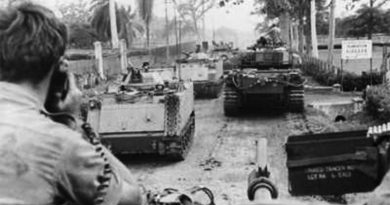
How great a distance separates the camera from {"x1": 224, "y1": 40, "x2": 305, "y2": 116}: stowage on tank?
18.4 m

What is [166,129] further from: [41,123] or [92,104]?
[41,123]

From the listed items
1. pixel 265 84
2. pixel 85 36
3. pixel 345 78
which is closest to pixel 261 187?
pixel 265 84

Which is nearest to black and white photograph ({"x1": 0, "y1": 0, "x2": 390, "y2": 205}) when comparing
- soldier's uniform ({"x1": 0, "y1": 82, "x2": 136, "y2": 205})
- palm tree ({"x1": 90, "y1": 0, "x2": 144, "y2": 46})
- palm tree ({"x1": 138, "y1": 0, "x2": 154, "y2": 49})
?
soldier's uniform ({"x1": 0, "y1": 82, "x2": 136, "y2": 205})

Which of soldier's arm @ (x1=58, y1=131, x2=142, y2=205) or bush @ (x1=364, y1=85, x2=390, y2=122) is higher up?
soldier's arm @ (x1=58, y1=131, x2=142, y2=205)

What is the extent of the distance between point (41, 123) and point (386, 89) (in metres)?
15.9

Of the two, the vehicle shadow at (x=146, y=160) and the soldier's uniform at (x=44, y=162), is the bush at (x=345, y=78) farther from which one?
the soldier's uniform at (x=44, y=162)

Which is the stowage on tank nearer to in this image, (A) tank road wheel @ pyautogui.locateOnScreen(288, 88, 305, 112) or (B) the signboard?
(A) tank road wheel @ pyautogui.locateOnScreen(288, 88, 305, 112)

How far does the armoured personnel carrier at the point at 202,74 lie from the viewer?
78.6 feet

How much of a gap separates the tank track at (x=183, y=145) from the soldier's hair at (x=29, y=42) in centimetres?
1112

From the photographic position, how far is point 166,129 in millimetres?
12727

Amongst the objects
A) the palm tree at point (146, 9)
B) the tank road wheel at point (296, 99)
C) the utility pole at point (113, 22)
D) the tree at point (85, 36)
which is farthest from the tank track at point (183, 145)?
the tree at point (85, 36)

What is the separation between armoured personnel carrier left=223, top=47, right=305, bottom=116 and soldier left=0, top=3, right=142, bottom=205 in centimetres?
1663

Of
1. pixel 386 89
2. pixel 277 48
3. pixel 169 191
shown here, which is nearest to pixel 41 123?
pixel 169 191

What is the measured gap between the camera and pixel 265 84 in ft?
60.0
